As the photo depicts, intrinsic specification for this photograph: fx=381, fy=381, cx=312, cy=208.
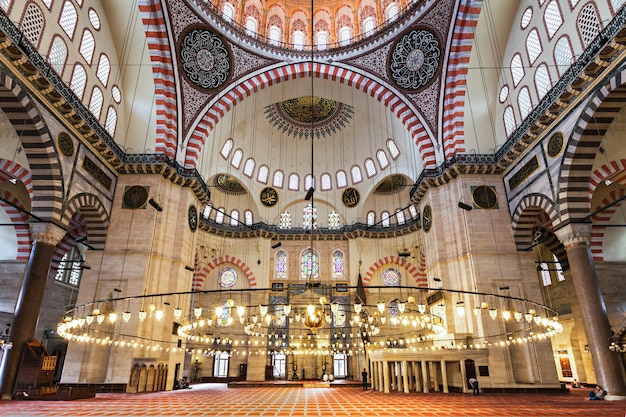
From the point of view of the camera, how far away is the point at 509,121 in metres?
13.2

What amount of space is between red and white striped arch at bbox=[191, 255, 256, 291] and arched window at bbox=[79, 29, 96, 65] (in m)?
11.6

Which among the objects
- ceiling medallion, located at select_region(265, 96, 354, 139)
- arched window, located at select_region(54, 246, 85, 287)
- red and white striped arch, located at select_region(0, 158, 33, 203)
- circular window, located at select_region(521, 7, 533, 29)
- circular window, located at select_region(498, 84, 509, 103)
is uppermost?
ceiling medallion, located at select_region(265, 96, 354, 139)

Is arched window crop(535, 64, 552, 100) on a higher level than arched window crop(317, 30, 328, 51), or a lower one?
lower

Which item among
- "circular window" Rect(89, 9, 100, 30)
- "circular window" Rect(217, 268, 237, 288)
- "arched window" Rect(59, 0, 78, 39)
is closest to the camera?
A: "arched window" Rect(59, 0, 78, 39)

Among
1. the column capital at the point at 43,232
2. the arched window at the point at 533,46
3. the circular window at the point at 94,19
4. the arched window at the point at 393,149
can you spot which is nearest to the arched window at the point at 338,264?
the arched window at the point at 393,149

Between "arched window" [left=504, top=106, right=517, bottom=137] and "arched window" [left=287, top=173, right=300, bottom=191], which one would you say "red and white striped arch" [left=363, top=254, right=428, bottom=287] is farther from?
"arched window" [left=504, top=106, right=517, bottom=137]

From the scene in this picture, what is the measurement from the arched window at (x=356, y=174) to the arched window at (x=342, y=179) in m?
0.44

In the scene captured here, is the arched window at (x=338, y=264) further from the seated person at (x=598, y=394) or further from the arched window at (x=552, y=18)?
the arched window at (x=552, y=18)

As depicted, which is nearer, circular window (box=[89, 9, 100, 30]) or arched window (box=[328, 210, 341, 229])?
circular window (box=[89, 9, 100, 30])

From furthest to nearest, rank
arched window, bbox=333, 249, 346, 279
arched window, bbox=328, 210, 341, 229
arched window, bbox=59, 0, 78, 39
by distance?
arched window, bbox=328, 210, 341, 229 → arched window, bbox=333, 249, 346, 279 → arched window, bbox=59, 0, 78, 39

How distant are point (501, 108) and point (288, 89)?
8.64m

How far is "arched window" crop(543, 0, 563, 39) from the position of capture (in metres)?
10.5

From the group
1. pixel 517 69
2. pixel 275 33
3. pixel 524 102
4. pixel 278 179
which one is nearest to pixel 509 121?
pixel 524 102

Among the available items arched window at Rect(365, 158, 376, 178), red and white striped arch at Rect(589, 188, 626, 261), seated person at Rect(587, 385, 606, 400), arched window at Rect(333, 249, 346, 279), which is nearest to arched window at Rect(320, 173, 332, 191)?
arched window at Rect(365, 158, 376, 178)
